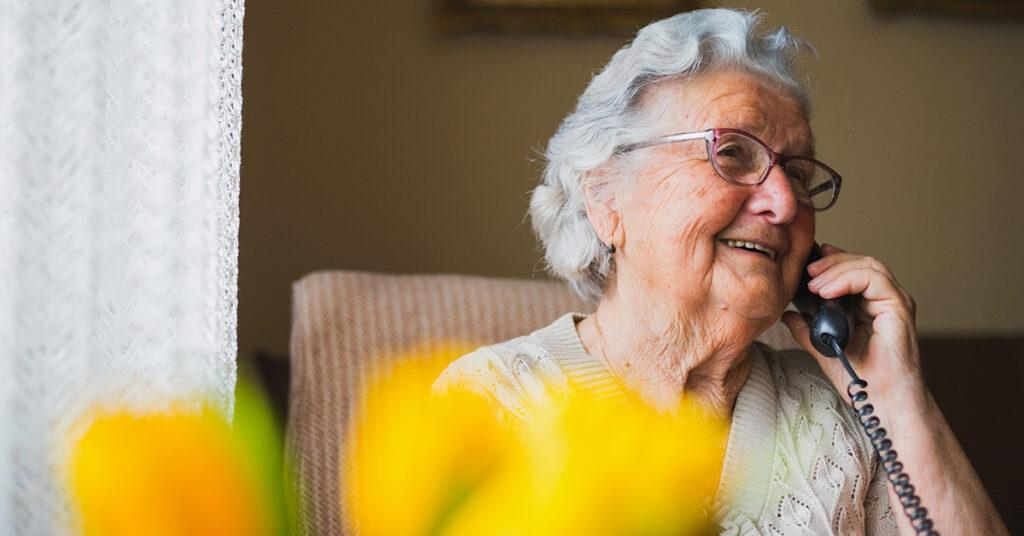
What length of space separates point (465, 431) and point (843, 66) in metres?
1.86

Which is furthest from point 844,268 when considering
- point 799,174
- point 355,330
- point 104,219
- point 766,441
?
point 104,219

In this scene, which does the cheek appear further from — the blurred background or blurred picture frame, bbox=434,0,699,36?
blurred picture frame, bbox=434,0,699,36

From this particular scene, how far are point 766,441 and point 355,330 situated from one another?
0.64 meters

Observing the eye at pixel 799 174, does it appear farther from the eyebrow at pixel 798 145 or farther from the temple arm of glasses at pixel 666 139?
the temple arm of glasses at pixel 666 139

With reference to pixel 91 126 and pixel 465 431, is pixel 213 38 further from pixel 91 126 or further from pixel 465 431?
pixel 465 431

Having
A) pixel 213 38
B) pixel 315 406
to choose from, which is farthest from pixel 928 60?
pixel 213 38

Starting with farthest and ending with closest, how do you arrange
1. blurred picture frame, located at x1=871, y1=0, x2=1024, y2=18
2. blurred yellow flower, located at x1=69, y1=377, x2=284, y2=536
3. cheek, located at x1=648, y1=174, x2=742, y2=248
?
blurred picture frame, located at x1=871, y1=0, x2=1024, y2=18
cheek, located at x1=648, y1=174, x2=742, y2=248
blurred yellow flower, located at x1=69, y1=377, x2=284, y2=536

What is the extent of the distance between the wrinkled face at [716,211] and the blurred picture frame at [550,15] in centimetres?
84

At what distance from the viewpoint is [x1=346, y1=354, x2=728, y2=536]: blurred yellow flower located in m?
0.37

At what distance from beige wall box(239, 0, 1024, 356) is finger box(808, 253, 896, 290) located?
854 millimetres

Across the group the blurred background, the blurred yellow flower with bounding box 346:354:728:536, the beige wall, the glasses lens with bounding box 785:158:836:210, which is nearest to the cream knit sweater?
the glasses lens with bounding box 785:158:836:210

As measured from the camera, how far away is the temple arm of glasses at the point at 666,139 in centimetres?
108

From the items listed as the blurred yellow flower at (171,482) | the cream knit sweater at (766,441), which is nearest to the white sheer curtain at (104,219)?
the blurred yellow flower at (171,482)

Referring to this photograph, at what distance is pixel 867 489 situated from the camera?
1.14 m
